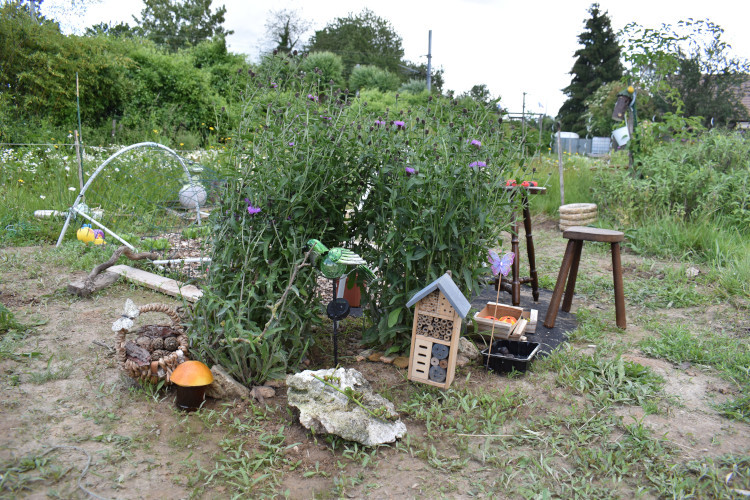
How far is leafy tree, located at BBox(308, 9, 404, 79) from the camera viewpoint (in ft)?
125

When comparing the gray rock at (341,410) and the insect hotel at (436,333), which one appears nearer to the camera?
the gray rock at (341,410)

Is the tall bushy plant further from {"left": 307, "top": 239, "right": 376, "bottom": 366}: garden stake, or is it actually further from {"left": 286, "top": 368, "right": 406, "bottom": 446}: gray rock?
{"left": 286, "top": 368, "right": 406, "bottom": 446}: gray rock

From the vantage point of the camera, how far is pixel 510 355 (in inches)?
118

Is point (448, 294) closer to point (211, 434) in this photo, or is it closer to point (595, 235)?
point (211, 434)

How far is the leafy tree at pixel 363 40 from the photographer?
3816 centimetres

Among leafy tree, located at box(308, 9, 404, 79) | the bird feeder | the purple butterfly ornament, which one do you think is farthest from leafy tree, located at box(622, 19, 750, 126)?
leafy tree, located at box(308, 9, 404, 79)

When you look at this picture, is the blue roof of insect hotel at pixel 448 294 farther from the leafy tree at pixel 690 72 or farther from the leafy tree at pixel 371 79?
the leafy tree at pixel 371 79

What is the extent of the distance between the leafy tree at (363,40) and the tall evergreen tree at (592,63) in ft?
41.8

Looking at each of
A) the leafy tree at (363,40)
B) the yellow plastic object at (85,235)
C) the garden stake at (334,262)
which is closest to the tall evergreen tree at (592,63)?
the leafy tree at (363,40)

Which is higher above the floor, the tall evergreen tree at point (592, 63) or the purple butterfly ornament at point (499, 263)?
the tall evergreen tree at point (592, 63)

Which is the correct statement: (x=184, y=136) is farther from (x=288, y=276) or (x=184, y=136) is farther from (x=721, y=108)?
(x=721, y=108)

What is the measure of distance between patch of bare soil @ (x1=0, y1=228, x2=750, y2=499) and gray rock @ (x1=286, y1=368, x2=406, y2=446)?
0.07 meters

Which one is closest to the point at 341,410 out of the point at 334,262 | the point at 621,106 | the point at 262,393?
the point at 262,393

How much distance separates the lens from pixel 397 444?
2.33 metres
